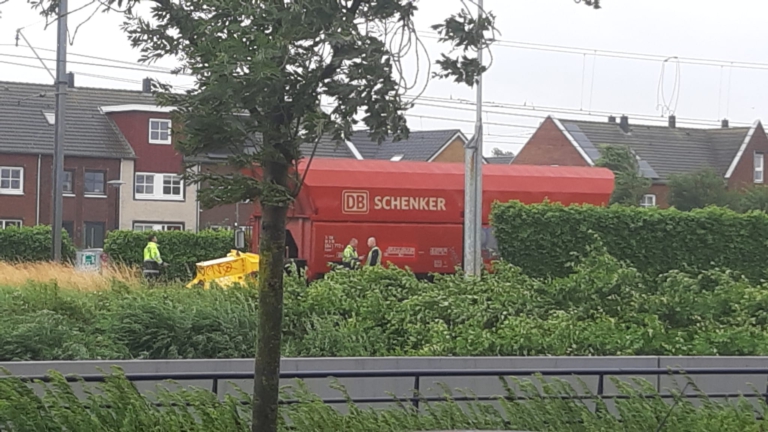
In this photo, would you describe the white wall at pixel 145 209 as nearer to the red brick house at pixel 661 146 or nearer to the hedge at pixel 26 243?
the hedge at pixel 26 243

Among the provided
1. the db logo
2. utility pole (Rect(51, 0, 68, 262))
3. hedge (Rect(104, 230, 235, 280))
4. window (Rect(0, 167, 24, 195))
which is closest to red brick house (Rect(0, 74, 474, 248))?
window (Rect(0, 167, 24, 195))

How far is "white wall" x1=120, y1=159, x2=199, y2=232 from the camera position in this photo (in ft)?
175

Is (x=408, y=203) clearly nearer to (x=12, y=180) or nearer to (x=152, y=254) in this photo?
(x=152, y=254)

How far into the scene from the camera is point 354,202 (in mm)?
25562

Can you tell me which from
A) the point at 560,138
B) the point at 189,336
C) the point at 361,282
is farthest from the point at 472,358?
the point at 560,138

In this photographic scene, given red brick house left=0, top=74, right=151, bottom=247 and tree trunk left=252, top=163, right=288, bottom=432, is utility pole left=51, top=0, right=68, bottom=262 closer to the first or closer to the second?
tree trunk left=252, top=163, right=288, bottom=432

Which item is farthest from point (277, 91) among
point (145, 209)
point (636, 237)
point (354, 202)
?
point (145, 209)

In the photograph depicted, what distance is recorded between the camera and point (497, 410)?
29.2 feet

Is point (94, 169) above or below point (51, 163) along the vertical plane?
below

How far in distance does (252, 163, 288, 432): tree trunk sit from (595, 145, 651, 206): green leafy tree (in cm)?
4301

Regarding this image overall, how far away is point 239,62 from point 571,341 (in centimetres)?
802

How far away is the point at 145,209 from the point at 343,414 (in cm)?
4705

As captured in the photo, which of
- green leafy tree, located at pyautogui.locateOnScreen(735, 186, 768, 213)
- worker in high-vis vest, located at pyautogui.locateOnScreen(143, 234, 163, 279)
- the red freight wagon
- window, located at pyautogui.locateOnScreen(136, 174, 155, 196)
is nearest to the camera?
the red freight wagon

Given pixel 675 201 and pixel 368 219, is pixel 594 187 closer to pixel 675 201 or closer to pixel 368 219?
pixel 368 219
